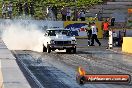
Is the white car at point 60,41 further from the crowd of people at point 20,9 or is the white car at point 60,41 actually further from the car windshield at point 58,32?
the crowd of people at point 20,9

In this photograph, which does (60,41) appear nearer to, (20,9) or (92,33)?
(92,33)

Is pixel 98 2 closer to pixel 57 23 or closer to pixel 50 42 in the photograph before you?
pixel 57 23

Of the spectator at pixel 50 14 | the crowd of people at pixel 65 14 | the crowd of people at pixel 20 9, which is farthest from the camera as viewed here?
the crowd of people at pixel 20 9

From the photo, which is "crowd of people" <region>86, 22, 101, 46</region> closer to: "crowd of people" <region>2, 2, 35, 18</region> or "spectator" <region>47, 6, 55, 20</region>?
"spectator" <region>47, 6, 55, 20</region>

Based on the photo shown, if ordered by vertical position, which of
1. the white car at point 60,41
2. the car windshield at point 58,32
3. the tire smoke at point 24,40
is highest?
the car windshield at point 58,32

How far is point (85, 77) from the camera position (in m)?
6.18

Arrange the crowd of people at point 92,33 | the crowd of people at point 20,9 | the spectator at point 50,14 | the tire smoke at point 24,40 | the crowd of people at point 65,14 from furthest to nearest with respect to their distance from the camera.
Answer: the crowd of people at point 20,9, the spectator at point 50,14, the crowd of people at point 65,14, the crowd of people at point 92,33, the tire smoke at point 24,40

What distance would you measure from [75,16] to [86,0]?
11596 millimetres

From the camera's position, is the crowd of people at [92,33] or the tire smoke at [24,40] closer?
the tire smoke at [24,40]

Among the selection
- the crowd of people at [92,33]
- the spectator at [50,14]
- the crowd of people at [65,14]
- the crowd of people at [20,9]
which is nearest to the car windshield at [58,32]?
the crowd of people at [92,33]

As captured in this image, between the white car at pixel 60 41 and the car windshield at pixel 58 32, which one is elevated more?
the car windshield at pixel 58 32

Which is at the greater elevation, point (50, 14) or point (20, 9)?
point (20, 9)

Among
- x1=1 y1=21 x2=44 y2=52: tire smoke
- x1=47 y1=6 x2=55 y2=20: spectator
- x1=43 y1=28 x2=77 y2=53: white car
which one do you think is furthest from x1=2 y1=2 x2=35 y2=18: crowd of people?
x1=43 y1=28 x2=77 y2=53: white car

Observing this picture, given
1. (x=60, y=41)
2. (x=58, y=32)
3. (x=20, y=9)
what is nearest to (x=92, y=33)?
(x=58, y=32)
